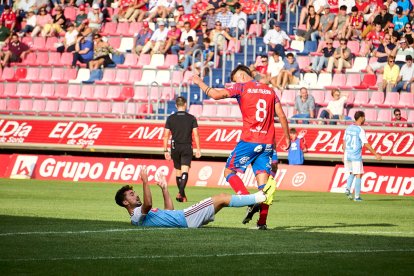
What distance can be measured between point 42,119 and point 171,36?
18.3 ft

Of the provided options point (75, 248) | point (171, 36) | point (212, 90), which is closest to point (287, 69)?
point (171, 36)

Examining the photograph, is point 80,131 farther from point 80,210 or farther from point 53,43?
point 80,210

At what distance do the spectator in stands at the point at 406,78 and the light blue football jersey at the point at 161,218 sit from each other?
18.0 metres

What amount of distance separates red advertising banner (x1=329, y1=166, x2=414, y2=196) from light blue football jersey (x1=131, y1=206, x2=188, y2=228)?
1467cm

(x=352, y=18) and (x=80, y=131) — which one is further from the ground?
(x=352, y=18)

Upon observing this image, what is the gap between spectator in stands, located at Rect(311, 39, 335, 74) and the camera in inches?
1305

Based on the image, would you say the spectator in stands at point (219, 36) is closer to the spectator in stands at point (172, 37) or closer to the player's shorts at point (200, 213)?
the spectator in stands at point (172, 37)

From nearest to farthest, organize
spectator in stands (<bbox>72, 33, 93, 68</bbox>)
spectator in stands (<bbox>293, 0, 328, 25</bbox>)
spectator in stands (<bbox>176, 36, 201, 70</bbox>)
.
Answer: spectator in stands (<bbox>293, 0, 328, 25</bbox>), spectator in stands (<bbox>176, 36, 201, 70</bbox>), spectator in stands (<bbox>72, 33, 93, 68</bbox>)

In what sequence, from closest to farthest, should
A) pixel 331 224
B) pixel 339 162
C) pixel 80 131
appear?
pixel 331 224
pixel 339 162
pixel 80 131

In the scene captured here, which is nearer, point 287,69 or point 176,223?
point 176,223

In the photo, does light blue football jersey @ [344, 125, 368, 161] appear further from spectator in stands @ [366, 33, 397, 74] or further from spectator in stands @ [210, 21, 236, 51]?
spectator in stands @ [210, 21, 236, 51]

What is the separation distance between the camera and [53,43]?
39844 millimetres

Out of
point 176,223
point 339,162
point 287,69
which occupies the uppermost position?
point 176,223

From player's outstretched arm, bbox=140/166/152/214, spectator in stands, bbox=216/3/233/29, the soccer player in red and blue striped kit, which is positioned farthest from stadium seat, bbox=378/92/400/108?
player's outstretched arm, bbox=140/166/152/214
